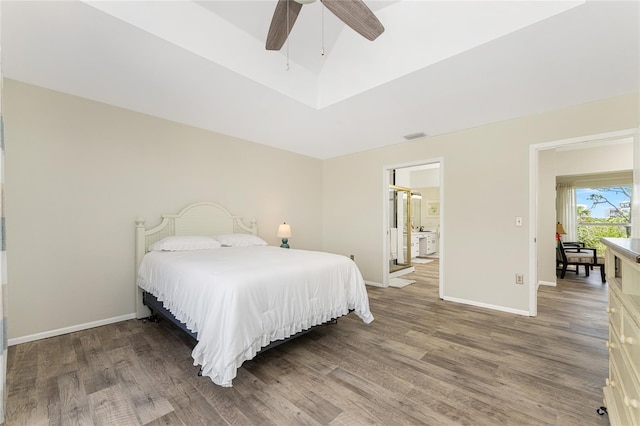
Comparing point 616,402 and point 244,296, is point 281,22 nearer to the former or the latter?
point 244,296

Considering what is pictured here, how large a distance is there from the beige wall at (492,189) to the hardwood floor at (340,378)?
2.20 feet

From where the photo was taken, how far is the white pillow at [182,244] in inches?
119

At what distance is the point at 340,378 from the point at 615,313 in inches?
66.1

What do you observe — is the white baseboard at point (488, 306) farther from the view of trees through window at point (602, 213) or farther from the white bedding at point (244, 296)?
the view of trees through window at point (602, 213)

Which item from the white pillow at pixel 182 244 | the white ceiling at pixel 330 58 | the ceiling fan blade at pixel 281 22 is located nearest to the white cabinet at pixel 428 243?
the white ceiling at pixel 330 58

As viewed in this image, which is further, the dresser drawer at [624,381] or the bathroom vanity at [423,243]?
the bathroom vanity at [423,243]

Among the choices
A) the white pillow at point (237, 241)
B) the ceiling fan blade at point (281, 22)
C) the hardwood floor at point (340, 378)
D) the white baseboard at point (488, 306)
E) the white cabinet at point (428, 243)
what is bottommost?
the white baseboard at point (488, 306)

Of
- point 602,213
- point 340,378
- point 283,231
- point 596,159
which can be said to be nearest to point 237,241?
point 283,231

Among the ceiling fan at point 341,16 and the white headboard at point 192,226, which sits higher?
the ceiling fan at point 341,16

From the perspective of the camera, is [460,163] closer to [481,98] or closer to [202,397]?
[481,98]

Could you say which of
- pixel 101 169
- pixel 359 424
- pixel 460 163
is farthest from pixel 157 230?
pixel 460 163

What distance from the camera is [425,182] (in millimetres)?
8359

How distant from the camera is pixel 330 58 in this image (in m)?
2.97

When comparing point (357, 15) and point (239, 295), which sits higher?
point (357, 15)
